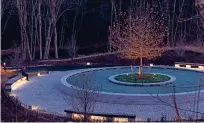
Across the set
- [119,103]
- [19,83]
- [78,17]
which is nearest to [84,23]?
[78,17]

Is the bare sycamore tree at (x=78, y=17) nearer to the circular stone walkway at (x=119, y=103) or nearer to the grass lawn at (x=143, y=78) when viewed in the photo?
the grass lawn at (x=143, y=78)

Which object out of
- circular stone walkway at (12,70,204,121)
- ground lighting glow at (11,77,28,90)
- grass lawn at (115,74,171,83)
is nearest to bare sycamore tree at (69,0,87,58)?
ground lighting glow at (11,77,28,90)

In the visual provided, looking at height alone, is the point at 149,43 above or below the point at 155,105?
above

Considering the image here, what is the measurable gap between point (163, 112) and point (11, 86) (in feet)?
20.2

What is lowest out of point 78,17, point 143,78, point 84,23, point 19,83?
point 19,83

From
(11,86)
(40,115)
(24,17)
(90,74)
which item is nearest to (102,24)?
(24,17)

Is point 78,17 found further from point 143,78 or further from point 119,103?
point 119,103

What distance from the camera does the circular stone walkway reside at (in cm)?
1042

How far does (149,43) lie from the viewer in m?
14.6

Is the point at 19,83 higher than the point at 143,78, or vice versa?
the point at 143,78

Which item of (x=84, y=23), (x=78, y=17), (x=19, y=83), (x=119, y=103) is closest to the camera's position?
(x=119, y=103)

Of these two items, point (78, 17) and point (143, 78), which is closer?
point (143, 78)

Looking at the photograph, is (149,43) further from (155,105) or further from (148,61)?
(148,61)

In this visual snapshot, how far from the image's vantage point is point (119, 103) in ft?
38.0
